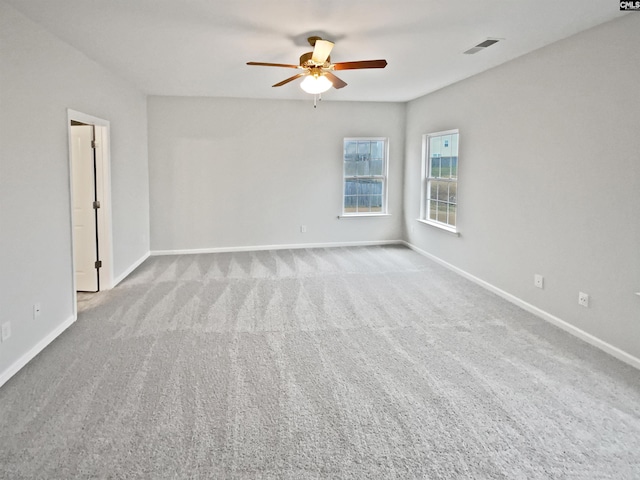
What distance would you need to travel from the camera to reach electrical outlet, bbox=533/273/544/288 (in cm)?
423

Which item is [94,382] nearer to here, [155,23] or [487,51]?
[155,23]

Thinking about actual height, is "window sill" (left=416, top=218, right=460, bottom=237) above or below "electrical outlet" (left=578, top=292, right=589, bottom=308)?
above

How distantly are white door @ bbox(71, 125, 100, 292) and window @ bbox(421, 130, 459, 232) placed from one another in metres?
4.36

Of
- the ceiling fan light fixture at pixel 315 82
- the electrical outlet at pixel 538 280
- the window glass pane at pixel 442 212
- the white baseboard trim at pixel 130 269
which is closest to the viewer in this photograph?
the ceiling fan light fixture at pixel 315 82

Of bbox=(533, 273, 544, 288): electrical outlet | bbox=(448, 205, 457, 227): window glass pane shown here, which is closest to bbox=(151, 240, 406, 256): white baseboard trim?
bbox=(448, 205, 457, 227): window glass pane

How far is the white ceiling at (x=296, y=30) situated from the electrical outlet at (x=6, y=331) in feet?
6.89

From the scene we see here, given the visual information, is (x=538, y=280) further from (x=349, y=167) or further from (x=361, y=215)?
(x=349, y=167)

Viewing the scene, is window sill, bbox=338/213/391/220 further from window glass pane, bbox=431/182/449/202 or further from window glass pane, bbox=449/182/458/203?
window glass pane, bbox=449/182/458/203

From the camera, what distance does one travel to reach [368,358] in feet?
11.0

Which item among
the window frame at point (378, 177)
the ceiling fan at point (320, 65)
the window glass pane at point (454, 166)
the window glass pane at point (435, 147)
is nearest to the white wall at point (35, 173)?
the ceiling fan at point (320, 65)

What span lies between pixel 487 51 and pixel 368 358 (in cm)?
300

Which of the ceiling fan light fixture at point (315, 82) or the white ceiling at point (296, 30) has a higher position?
the white ceiling at point (296, 30)

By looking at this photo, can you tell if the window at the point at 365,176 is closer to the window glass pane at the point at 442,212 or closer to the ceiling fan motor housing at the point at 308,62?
the window glass pane at the point at 442,212

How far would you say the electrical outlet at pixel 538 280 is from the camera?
423 cm
